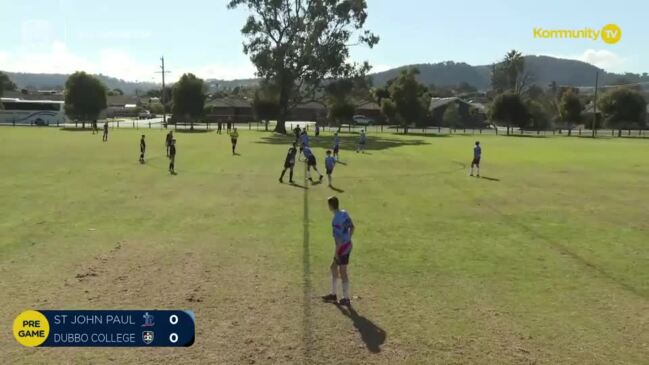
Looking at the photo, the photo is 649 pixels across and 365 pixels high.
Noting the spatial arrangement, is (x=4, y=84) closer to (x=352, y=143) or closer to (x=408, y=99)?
(x=408, y=99)

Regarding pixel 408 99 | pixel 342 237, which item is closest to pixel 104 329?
pixel 342 237

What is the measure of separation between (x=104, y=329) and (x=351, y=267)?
17.5 ft

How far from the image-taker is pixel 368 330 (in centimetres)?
829

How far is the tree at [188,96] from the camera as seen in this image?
79.1 metres

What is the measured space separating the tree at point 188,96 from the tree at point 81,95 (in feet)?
36.4

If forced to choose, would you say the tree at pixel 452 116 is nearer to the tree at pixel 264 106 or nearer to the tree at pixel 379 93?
the tree at pixel 379 93

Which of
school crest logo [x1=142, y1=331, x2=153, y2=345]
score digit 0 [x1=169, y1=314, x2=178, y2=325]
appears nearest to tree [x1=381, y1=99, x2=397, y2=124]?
score digit 0 [x1=169, y1=314, x2=178, y2=325]

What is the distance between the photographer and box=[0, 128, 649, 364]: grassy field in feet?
25.5

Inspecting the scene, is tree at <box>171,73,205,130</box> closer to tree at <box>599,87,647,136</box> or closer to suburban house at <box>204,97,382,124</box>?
suburban house at <box>204,97,382,124</box>

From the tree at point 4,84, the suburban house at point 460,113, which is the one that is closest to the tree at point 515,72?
the suburban house at point 460,113

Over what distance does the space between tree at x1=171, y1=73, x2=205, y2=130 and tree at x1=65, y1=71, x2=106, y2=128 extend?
11.1 m

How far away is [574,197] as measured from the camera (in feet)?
69.7

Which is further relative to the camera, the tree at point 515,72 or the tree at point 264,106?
the tree at point 515,72

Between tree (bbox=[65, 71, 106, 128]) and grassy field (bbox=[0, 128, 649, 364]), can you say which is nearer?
grassy field (bbox=[0, 128, 649, 364])
